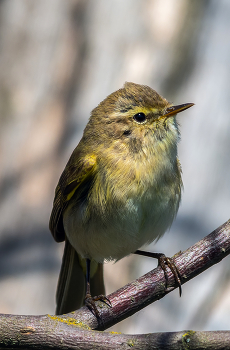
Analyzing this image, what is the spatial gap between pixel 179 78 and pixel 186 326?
2456 millimetres

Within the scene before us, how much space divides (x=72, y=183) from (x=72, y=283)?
107 cm

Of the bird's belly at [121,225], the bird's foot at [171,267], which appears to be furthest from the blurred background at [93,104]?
the bird's foot at [171,267]

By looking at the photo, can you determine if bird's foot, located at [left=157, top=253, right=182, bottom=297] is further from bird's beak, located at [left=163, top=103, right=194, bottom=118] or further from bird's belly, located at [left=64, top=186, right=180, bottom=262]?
bird's beak, located at [left=163, top=103, right=194, bottom=118]

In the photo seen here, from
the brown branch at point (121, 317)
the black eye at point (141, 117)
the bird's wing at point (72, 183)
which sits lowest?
the brown branch at point (121, 317)

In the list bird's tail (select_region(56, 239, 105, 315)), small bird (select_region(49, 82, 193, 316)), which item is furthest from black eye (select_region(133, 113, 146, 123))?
bird's tail (select_region(56, 239, 105, 315))

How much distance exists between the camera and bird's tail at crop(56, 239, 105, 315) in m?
4.01

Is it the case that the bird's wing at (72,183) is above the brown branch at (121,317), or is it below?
above

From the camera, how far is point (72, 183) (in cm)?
341

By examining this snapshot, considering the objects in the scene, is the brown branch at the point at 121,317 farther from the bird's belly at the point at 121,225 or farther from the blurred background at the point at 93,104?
the blurred background at the point at 93,104

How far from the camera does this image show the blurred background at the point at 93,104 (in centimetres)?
451

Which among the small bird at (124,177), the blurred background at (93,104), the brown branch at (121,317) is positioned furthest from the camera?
the blurred background at (93,104)

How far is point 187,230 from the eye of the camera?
448 centimetres

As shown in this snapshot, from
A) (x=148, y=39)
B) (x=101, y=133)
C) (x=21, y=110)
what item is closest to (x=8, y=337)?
(x=101, y=133)

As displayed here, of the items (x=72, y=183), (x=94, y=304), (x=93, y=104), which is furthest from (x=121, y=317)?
(x=93, y=104)
